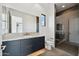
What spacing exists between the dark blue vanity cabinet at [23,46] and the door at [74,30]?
1.65 ft

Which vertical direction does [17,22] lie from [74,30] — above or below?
above

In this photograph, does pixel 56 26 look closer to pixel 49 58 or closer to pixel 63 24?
pixel 63 24

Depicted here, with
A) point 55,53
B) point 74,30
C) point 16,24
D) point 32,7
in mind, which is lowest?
point 55,53

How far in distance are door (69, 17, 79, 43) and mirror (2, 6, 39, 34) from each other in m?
0.60

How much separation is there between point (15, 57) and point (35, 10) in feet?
2.96

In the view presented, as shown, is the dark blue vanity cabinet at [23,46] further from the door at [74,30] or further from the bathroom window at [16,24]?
the door at [74,30]

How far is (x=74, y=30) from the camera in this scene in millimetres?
1896

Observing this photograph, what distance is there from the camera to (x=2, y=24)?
5.90 ft

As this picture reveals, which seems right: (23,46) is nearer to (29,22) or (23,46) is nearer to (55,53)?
(29,22)

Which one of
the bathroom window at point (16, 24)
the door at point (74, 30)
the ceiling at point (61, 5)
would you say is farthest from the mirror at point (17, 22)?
the door at point (74, 30)

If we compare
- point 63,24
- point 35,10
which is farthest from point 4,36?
point 63,24

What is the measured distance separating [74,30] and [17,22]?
102 centimetres

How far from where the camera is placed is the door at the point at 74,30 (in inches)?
73.6

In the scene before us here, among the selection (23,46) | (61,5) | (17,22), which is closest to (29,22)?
(17,22)
